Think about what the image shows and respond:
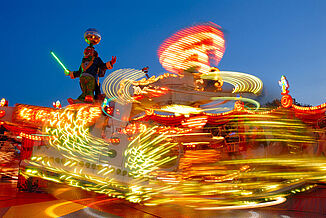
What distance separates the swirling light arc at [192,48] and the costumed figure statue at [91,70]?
277 centimetres

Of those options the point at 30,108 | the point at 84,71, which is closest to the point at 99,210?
the point at 30,108

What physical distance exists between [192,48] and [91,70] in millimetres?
3841

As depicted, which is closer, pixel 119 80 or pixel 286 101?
pixel 119 80

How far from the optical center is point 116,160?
16.0 feet

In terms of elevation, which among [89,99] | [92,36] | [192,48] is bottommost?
[89,99]

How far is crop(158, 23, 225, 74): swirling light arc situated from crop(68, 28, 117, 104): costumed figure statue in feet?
9.07

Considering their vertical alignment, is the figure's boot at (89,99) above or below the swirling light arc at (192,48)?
below

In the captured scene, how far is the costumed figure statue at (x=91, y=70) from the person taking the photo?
6535 mm

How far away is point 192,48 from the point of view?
29.1 feet

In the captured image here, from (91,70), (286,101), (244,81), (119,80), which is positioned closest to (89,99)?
(91,70)

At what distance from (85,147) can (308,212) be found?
4.33 m

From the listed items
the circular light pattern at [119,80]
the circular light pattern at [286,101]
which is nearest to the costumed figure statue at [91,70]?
the circular light pattern at [119,80]

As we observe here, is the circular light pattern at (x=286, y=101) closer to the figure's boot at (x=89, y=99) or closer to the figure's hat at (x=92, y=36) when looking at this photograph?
the figure's hat at (x=92, y=36)

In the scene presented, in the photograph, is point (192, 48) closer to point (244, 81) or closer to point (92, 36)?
point (244, 81)
